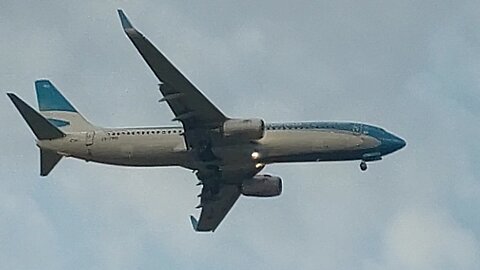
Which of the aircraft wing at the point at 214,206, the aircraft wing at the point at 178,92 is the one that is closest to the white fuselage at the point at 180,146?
the aircraft wing at the point at 178,92

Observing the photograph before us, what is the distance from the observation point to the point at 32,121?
82.5 meters

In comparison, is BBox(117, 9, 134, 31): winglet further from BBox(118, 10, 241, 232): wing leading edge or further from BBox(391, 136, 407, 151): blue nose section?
BBox(391, 136, 407, 151): blue nose section

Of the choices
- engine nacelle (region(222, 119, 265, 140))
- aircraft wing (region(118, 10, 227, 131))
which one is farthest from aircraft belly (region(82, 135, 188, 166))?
engine nacelle (region(222, 119, 265, 140))

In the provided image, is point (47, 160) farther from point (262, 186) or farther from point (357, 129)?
point (357, 129)

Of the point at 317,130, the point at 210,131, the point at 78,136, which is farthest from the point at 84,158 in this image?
the point at 317,130

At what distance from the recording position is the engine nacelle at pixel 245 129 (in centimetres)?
8056

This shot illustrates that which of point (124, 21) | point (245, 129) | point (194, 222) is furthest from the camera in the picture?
point (194, 222)

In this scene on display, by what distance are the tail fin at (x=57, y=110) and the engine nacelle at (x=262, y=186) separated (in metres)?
12.6

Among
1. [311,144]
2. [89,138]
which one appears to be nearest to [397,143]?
[311,144]

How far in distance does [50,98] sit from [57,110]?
1475 mm

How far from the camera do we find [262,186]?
293ft

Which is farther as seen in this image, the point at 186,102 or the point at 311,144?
the point at 311,144

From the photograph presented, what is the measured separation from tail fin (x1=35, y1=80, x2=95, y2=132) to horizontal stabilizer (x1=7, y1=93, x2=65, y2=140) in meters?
4.74

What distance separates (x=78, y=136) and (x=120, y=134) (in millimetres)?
3104
